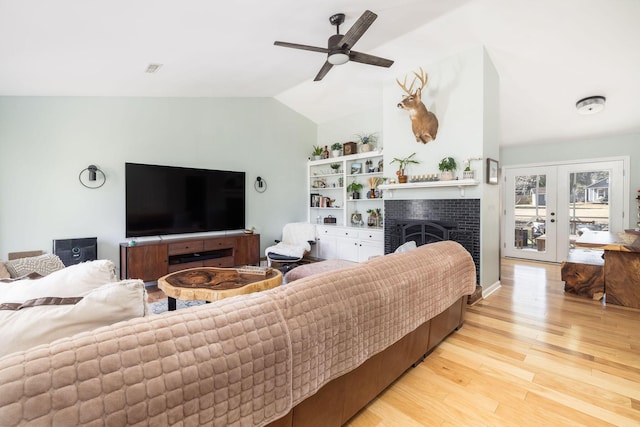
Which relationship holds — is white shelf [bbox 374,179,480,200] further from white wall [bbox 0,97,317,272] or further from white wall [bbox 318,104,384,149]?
white wall [bbox 0,97,317,272]

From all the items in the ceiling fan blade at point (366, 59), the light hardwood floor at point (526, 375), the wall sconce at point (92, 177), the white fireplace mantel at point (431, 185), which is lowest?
the light hardwood floor at point (526, 375)

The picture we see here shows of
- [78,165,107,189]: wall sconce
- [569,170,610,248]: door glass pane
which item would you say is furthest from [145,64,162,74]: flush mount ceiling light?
[569,170,610,248]: door glass pane

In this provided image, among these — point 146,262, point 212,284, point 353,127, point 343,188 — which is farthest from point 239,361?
point 353,127

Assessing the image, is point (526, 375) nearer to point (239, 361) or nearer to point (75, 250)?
point (239, 361)

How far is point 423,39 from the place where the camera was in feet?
11.5

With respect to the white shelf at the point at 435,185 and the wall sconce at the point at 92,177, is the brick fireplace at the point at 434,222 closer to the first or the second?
the white shelf at the point at 435,185

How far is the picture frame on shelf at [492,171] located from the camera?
3560mm

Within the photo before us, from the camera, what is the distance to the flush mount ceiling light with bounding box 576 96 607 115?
376cm

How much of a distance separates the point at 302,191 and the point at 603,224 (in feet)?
17.5

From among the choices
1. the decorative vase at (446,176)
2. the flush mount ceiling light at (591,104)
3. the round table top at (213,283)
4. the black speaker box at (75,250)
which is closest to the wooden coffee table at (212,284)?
the round table top at (213,283)

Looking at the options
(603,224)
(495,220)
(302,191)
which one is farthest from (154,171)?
(603,224)

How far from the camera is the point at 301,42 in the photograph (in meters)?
3.30

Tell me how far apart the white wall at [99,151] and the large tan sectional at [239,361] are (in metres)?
3.79

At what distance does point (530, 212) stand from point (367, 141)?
11.1ft
